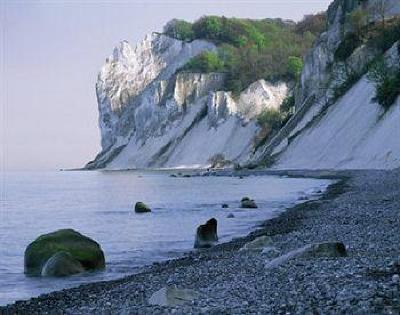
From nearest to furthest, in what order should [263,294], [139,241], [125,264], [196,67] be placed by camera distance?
[263,294] → [125,264] → [139,241] → [196,67]

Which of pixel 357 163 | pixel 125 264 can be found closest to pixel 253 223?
pixel 125 264

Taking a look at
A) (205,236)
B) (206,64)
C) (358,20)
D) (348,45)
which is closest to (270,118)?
(348,45)

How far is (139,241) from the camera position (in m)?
18.5

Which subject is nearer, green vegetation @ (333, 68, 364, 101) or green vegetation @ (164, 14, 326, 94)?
green vegetation @ (333, 68, 364, 101)

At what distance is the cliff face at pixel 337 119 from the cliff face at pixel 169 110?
1812 centimetres

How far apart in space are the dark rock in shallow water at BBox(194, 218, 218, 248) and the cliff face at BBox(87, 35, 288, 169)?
66.0 m

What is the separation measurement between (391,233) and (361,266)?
362 centimetres

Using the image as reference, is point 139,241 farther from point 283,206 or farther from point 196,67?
point 196,67

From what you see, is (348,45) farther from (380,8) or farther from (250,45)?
(250,45)

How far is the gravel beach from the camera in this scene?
19.8 ft

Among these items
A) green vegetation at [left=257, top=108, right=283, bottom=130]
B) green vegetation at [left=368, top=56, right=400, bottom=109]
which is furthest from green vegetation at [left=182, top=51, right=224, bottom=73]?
green vegetation at [left=368, top=56, right=400, bottom=109]

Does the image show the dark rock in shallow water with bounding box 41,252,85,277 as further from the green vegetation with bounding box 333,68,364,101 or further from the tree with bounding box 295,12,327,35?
the tree with bounding box 295,12,327,35

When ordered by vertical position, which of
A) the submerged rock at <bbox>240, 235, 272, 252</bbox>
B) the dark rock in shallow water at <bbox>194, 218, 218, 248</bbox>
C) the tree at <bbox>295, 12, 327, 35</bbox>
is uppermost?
the tree at <bbox>295, 12, 327, 35</bbox>

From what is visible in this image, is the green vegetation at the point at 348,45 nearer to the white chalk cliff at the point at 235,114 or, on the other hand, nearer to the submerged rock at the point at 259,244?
the white chalk cliff at the point at 235,114
